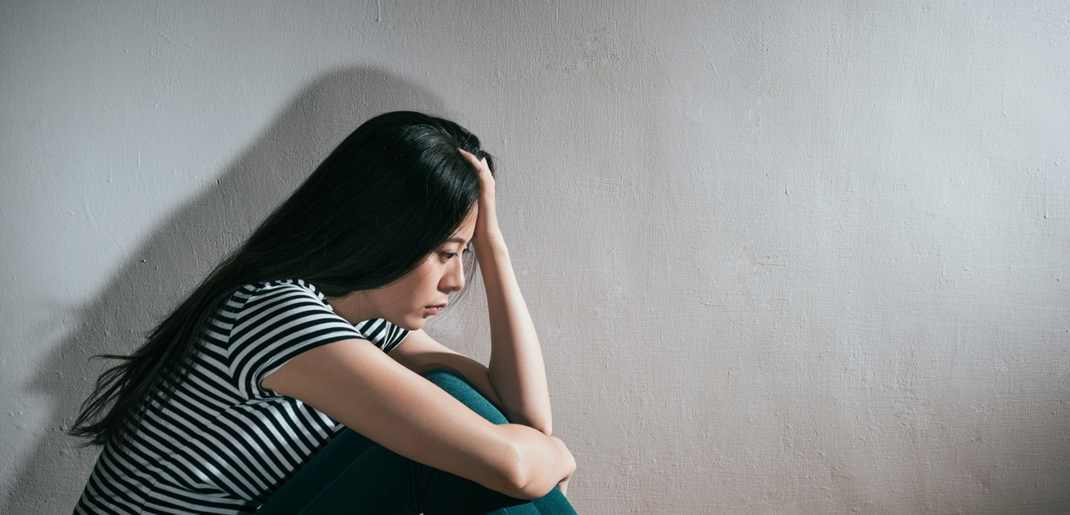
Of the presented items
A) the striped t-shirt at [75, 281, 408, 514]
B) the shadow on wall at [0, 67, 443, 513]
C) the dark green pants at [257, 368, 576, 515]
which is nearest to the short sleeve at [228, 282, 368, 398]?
the striped t-shirt at [75, 281, 408, 514]

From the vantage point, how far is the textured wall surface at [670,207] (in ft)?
3.17

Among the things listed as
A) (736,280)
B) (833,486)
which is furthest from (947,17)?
(833,486)

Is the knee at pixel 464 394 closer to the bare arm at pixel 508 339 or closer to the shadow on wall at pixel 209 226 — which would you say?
the bare arm at pixel 508 339

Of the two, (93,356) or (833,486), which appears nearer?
(93,356)

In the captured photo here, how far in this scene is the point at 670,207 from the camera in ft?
3.40

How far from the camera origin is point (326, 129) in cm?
99

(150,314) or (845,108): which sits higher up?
(845,108)

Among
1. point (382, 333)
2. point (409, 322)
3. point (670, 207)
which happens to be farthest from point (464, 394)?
point (670, 207)

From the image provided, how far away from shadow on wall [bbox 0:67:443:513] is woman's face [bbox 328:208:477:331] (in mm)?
301

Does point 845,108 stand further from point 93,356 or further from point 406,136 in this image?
point 93,356

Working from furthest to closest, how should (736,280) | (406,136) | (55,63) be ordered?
1. (736,280)
2. (55,63)
3. (406,136)

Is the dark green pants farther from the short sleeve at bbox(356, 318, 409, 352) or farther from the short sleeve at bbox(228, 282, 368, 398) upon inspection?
the short sleeve at bbox(356, 318, 409, 352)

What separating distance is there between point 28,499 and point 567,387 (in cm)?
92

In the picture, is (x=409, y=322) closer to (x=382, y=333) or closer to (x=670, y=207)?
(x=382, y=333)
